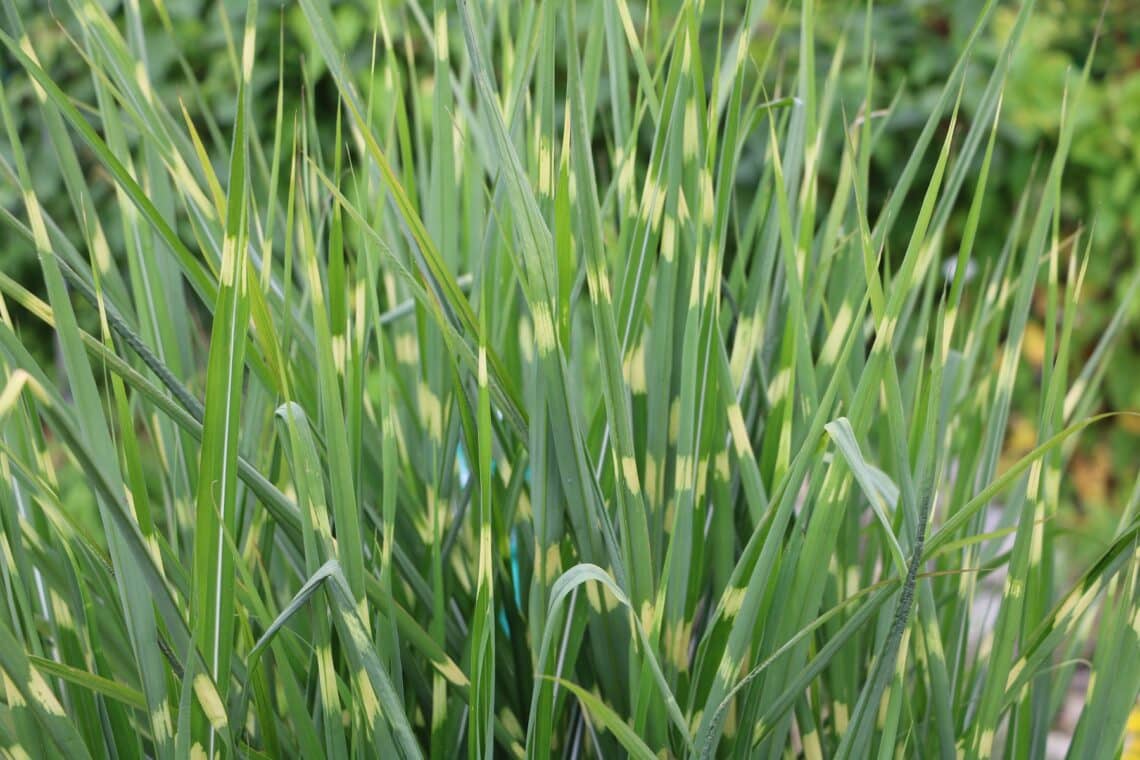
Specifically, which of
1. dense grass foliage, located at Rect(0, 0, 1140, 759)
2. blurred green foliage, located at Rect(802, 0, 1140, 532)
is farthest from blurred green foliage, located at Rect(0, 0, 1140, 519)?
dense grass foliage, located at Rect(0, 0, 1140, 759)

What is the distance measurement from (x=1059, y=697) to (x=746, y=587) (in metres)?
0.38

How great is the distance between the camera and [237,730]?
0.64 meters

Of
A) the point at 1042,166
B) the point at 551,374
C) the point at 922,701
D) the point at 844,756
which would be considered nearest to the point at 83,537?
the point at 551,374

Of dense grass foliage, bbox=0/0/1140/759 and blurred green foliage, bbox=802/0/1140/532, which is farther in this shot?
blurred green foliage, bbox=802/0/1140/532

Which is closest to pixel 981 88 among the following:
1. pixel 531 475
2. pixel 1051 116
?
pixel 1051 116

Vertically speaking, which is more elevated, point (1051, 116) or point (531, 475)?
point (531, 475)

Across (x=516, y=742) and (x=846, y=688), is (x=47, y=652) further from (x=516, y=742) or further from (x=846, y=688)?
(x=846, y=688)

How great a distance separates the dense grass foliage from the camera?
61 centimetres

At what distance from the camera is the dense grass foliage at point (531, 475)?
2.00 feet

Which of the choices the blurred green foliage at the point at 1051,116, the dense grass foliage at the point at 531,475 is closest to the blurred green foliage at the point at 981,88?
the blurred green foliage at the point at 1051,116

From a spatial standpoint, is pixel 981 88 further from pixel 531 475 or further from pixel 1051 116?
pixel 531 475

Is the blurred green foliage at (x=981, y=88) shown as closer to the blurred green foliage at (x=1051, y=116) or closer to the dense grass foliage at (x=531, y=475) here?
the blurred green foliage at (x=1051, y=116)

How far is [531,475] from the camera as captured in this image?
0.72 m

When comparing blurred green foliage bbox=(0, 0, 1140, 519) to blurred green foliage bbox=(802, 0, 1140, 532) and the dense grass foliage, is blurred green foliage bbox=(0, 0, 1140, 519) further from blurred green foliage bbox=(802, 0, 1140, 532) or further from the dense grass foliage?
the dense grass foliage
